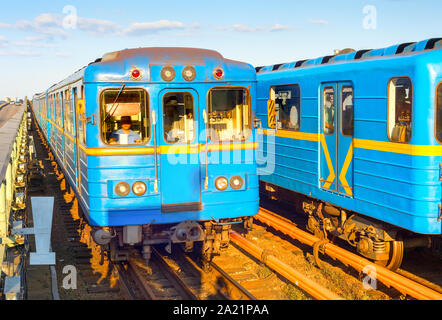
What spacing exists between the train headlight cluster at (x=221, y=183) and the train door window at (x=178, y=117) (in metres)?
0.72

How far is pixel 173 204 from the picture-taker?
26.1 feet

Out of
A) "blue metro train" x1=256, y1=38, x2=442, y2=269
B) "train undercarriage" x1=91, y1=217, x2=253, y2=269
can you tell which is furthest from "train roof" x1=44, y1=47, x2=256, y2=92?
"train undercarriage" x1=91, y1=217, x2=253, y2=269

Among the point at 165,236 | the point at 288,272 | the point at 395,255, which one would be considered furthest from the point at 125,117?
the point at 395,255

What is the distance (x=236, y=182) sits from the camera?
8211mm

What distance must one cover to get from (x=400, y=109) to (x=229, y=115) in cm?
238

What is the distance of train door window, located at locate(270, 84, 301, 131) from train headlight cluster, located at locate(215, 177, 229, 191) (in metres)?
2.62

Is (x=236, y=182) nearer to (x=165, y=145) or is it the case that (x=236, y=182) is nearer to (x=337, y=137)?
(x=165, y=145)

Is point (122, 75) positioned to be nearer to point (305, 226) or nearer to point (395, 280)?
point (395, 280)

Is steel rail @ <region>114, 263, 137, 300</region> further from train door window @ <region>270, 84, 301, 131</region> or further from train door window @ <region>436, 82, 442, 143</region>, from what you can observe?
train door window @ <region>436, 82, 442, 143</region>

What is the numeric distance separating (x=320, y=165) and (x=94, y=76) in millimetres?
4076

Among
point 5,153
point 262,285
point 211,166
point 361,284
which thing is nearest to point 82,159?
point 5,153

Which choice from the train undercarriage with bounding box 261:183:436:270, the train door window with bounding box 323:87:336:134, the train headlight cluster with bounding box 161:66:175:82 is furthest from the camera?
the train door window with bounding box 323:87:336:134

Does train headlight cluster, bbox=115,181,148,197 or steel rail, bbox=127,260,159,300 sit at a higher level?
train headlight cluster, bbox=115,181,148,197

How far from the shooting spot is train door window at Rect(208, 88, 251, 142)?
8.08 m
